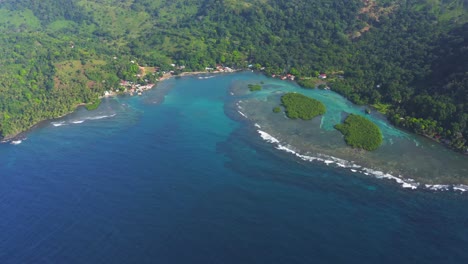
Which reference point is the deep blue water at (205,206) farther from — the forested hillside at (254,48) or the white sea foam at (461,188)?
the forested hillside at (254,48)

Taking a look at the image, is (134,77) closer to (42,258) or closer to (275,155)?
(275,155)

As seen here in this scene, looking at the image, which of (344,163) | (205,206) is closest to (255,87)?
(344,163)

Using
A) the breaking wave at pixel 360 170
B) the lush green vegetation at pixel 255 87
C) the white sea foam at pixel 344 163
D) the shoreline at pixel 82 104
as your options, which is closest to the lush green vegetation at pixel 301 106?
the lush green vegetation at pixel 255 87

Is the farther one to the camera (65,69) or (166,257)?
(65,69)

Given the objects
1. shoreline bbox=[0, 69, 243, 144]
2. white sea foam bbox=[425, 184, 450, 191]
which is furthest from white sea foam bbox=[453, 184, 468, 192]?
shoreline bbox=[0, 69, 243, 144]

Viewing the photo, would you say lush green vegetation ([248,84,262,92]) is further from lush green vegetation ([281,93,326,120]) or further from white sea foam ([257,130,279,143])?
white sea foam ([257,130,279,143])

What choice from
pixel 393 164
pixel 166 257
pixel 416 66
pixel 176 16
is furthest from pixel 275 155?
pixel 176 16
